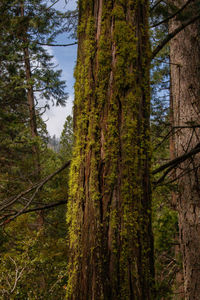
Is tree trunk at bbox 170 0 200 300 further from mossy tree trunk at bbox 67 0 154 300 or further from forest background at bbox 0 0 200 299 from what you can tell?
mossy tree trunk at bbox 67 0 154 300

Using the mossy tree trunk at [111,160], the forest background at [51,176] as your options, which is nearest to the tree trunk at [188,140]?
the forest background at [51,176]

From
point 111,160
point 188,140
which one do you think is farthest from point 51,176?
point 188,140

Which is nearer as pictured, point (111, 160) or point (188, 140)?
point (111, 160)

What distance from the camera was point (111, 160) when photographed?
1.44 meters

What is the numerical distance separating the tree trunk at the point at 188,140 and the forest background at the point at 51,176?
0.10 feet

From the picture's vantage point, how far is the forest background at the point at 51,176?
9.16ft

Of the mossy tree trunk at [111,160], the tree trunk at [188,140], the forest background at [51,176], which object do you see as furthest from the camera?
the tree trunk at [188,140]

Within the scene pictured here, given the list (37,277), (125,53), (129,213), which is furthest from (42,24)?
(37,277)

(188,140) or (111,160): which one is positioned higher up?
(188,140)

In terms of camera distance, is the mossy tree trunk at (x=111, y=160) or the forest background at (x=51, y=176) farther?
the forest background at (x=51, y=176)

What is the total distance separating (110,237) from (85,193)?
30 centimetres

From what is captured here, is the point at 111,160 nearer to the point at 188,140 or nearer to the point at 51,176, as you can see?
the point at 51,176

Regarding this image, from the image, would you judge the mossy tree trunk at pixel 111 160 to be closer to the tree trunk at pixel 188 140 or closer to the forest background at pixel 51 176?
the forest background at pixel 51 176

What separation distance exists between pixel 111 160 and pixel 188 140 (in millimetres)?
2897
